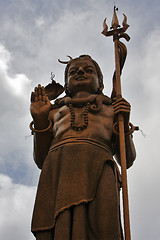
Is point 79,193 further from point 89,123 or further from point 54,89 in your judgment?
point 54,89

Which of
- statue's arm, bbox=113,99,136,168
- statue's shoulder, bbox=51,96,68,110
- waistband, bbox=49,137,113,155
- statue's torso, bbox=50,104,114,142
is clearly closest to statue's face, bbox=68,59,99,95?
statue's shoulder, bbox=51,96,68,110

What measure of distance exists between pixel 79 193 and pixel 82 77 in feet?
8.86

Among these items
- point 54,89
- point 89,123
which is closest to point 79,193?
point 89,123

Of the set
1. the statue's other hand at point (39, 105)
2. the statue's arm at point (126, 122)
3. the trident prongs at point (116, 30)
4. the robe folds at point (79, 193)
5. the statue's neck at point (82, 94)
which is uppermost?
the trident prongs at point (116, 30)

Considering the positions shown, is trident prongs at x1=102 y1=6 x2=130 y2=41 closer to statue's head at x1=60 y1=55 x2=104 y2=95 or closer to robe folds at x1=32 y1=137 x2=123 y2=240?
statue's head at x1=60 y1=55 x2=104 y2=95

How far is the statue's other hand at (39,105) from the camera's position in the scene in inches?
289

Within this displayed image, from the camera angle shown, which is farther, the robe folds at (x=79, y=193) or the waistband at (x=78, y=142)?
the waistband at (x=78, y=142)

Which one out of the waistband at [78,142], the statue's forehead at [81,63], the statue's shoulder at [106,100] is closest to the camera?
the waistband at [78,142]

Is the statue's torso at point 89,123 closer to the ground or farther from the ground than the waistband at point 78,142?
farther from the ground

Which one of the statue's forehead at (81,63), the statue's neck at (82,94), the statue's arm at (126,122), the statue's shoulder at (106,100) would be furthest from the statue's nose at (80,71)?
the statue's arm at (126,122)

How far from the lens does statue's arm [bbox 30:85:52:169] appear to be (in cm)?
733

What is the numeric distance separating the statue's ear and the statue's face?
0.58m

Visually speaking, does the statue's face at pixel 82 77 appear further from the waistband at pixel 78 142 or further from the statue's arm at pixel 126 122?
the waistband at pixel 78 142

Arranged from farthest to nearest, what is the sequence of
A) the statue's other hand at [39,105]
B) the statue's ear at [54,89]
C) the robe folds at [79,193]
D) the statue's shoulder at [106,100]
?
the statue's ear at [54,89], the statue's shoulder at [106,100], the statue's other hand at [39,105], the robe folds at [79,193]
